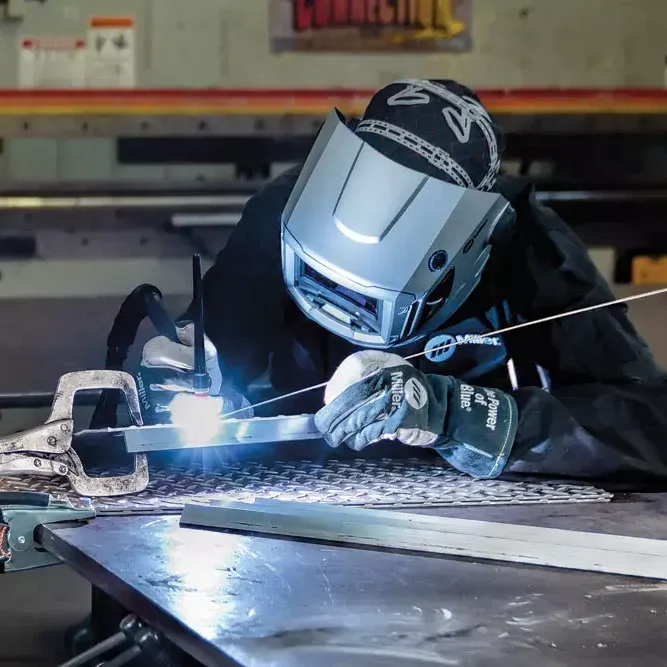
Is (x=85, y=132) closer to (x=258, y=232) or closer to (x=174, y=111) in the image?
(x=174, y=111)

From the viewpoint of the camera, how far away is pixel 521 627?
2.56ft

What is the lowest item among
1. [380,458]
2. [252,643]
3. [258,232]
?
[380,458]

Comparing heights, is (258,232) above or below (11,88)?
below

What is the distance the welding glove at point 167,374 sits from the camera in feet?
4.60

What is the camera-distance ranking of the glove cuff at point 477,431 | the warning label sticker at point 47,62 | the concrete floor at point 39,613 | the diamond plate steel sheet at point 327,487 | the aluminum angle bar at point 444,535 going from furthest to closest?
the warning label sticker at point 47,62
the concrete floor at point 39,613
the glove cuff at point 477,431
the diamond plate steel sheet at point 327,487
the aluminum angle bar at point 444,535

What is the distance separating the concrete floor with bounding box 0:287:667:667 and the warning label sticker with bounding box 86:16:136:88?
70cm

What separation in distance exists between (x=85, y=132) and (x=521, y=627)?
1.87 metres

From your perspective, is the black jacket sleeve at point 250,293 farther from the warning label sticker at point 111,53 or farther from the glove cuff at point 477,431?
the warning label sticker at point 111,53

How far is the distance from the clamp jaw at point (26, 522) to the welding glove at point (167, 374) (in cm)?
35

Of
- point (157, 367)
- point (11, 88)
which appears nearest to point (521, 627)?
point (157, 367)

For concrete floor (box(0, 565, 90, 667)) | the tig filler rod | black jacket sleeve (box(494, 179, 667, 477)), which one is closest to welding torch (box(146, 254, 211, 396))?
the tig filler rod

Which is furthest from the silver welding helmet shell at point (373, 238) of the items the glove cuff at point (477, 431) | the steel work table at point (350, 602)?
the steel work table at point (350, 602)

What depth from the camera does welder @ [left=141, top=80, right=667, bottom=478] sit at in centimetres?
130

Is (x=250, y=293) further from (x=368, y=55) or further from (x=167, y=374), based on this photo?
(x=368, y=55)
